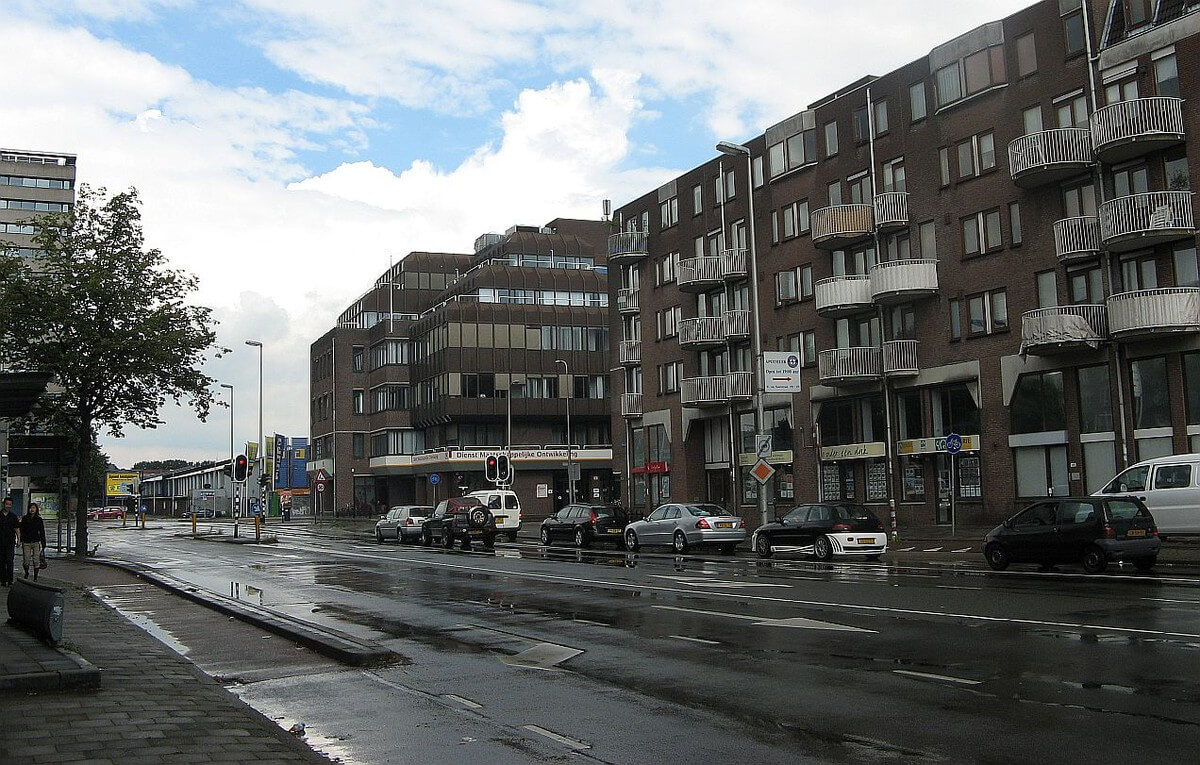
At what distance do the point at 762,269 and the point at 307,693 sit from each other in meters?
42.1

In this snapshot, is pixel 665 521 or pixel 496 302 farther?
pixel 496 302

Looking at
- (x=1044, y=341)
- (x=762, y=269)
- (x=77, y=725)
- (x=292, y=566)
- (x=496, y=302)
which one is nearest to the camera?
(x=77, y=725)

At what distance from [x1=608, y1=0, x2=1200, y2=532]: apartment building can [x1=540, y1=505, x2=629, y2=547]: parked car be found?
5.53 metres

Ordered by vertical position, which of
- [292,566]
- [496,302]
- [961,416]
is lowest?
[292,566]

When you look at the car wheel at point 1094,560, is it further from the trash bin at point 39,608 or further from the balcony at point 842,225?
the balcony at point 842,225

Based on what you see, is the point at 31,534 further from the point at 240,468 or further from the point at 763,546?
the point at 240,468

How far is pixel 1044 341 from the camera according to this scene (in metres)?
34.2

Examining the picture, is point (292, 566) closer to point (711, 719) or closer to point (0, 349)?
point (0, 349)

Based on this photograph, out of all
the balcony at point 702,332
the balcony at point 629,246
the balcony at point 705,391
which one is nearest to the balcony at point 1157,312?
the balcony at point 705,391

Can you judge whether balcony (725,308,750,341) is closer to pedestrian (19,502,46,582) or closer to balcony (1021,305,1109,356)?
balcony (1021,305,1109,356)

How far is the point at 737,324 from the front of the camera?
166 feet

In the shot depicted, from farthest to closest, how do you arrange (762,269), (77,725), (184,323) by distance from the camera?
(762,269) → (184,323) → (77,725)

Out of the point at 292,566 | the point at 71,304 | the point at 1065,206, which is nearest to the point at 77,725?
the point at 292,566

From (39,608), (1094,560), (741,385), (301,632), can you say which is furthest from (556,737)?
(741,385)
